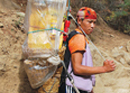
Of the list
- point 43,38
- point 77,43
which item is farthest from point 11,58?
point 77,43

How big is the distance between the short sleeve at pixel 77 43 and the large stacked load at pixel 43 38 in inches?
5.7

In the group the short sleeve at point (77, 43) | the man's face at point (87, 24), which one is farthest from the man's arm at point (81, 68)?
the man's face at point (87, 24)

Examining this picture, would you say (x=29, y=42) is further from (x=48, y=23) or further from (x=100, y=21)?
(x=100, y=21)

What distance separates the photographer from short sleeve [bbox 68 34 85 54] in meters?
1.11

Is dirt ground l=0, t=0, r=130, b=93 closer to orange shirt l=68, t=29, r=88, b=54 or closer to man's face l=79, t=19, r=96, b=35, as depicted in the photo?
orange shirt l=68, t=29, r=88, b=54

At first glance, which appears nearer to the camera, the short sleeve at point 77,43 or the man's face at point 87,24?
the short sleeve at point 77,43

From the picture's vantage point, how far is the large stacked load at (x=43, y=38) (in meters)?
1.17

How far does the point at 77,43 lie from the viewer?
3.74 feet

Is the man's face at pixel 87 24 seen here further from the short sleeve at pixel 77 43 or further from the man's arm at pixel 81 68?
the man's arm at pixel 81 68

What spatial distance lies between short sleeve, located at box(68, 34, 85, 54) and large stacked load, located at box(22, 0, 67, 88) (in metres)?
0.14

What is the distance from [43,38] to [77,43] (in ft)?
1.17

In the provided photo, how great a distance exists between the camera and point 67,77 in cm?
121

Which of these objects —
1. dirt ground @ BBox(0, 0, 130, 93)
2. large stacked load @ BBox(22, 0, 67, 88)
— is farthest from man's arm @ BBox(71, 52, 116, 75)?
dirt ground @ BBox(0, 0, 130, 93)

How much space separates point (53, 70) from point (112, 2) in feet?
33.9
